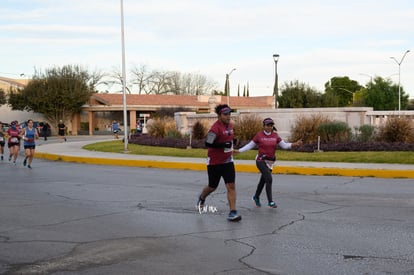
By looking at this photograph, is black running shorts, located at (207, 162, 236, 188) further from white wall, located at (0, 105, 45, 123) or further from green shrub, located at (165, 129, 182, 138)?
white wall, located at (0, 105, 45, 123)

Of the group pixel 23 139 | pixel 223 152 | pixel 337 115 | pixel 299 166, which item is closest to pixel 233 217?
pixel 223 152

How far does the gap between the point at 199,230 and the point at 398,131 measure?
15.6m

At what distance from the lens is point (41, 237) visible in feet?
24.9

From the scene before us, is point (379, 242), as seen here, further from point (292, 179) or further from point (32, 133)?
point (32, 133)

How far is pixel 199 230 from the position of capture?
26.2 feet

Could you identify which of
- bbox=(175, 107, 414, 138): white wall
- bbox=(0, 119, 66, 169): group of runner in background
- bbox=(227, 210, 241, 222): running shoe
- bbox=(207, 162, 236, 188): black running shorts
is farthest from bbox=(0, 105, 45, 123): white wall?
bbox=(227, 210, 241, 222): running shoe

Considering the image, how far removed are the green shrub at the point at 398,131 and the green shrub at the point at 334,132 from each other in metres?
1.36

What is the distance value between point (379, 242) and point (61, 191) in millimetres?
Answer: 7686

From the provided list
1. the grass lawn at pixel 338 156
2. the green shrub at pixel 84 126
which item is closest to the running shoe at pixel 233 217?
the grass lawn at pixel 338 156

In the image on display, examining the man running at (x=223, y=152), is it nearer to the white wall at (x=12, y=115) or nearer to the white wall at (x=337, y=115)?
the white wall at (x=337, y=115)

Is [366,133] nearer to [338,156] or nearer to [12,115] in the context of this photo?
[338,156]

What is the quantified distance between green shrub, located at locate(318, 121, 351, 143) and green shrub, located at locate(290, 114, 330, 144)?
0.85ft

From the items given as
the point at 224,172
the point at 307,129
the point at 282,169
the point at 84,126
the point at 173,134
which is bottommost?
the point at 282,169

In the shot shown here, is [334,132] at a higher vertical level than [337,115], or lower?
lower
